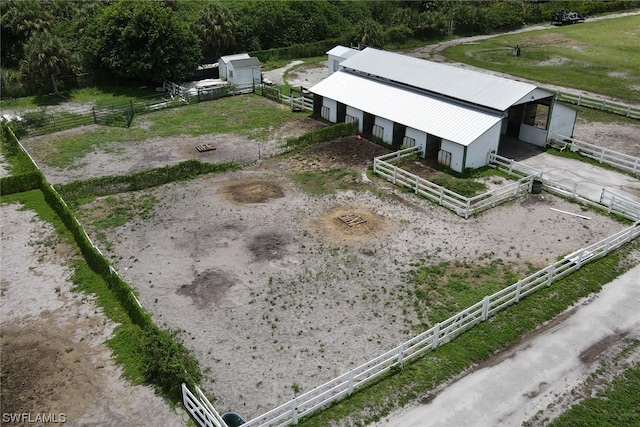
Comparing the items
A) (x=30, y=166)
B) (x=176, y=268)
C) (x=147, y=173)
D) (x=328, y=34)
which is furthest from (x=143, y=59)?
(x=176, y=268)

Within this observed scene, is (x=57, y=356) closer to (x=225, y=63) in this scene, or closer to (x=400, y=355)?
(x=400, y=355)

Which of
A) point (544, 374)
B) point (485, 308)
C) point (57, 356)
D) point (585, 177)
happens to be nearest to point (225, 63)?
point (585, 177)

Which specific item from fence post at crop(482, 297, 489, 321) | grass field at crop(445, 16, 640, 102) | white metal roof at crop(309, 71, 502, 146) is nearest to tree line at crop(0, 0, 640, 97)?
grass field at crop(445, 16, 640, 102)

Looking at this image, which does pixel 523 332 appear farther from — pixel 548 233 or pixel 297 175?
pixel 297 175

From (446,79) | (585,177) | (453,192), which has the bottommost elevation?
(585,177)

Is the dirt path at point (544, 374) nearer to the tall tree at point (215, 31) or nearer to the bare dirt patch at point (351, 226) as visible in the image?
the bare dirt patch at point (351, 226)

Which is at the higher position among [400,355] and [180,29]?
[180,29]
